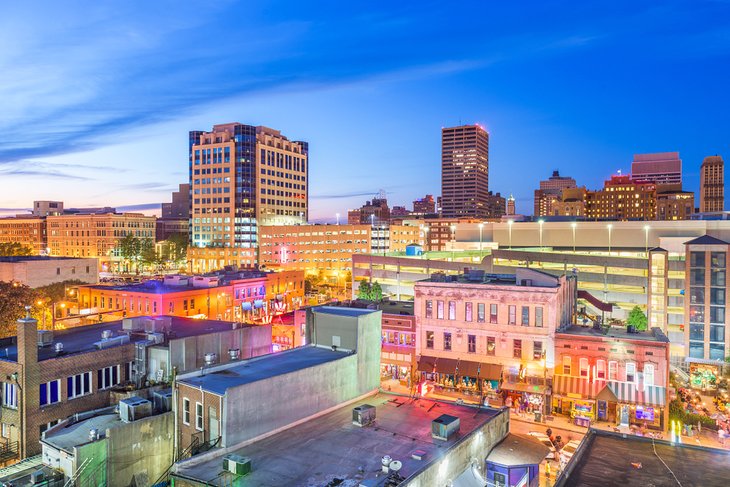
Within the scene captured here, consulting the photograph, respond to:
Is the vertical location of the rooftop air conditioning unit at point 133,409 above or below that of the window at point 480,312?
below

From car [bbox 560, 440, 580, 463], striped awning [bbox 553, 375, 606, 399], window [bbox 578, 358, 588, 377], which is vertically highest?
window [bbox 578, 358, 588, 377]

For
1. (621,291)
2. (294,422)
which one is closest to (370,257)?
(621,291)

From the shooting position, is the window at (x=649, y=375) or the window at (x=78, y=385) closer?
the window at (x=78, y=385)

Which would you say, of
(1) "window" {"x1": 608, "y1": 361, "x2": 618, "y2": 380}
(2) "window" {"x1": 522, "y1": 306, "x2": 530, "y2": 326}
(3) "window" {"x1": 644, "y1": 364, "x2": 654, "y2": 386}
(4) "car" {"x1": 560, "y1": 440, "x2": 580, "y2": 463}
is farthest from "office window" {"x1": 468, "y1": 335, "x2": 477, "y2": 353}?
(3) "window" {"x1": 644, "y1": 364, "x2": 654, "y2": 386}

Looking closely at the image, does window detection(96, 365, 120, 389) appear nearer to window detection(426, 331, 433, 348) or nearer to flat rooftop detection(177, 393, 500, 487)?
flat rooftop detection(177, 393, 500, 487)

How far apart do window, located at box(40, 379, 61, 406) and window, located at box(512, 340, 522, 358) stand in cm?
3746

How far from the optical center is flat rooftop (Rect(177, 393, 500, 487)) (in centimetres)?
2055

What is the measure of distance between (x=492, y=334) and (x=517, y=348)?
2.65m

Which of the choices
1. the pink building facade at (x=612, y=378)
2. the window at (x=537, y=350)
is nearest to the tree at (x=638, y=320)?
the pink building facade at (x=612, y=378)

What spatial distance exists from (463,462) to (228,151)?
170854mm

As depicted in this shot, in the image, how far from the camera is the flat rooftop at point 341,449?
20.5 m

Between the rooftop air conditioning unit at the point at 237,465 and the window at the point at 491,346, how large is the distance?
35.1 meters

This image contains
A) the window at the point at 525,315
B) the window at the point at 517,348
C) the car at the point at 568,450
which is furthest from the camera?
the window at the point at 517,348

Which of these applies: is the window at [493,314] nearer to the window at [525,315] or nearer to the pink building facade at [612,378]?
the window at [525,315]
